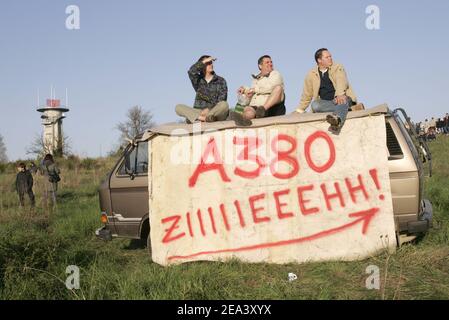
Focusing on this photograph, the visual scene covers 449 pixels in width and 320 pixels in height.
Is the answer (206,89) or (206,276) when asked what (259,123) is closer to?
(206,89)

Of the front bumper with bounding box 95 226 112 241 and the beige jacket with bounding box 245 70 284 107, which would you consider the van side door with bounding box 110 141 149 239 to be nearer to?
the front bumper with bounding box 95 226 112 241

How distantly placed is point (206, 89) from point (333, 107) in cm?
189

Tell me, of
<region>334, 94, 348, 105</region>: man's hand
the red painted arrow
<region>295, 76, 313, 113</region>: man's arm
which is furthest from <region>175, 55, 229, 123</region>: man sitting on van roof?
the red painted arrow

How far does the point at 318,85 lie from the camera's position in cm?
580

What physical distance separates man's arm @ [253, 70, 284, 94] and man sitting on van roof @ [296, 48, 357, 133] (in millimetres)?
400

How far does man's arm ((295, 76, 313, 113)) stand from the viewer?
5918 mm

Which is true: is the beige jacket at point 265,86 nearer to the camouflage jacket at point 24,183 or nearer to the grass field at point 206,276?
the grass field at point 206,276

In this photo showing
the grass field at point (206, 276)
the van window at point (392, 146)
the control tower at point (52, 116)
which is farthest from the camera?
the control tower at point (52, 116)

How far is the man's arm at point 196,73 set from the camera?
6.18m

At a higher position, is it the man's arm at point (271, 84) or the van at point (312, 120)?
the man's arm at point (271, 84)

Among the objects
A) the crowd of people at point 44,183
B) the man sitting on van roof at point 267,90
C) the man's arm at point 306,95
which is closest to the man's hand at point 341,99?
the man's arm at point 306,95

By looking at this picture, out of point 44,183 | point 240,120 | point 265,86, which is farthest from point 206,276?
point 44,183

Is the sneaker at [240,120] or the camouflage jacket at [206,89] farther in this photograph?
the camouflage jacket at [206,89]

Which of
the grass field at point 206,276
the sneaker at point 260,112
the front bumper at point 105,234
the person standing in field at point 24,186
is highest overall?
the sneaker at point 260,112
